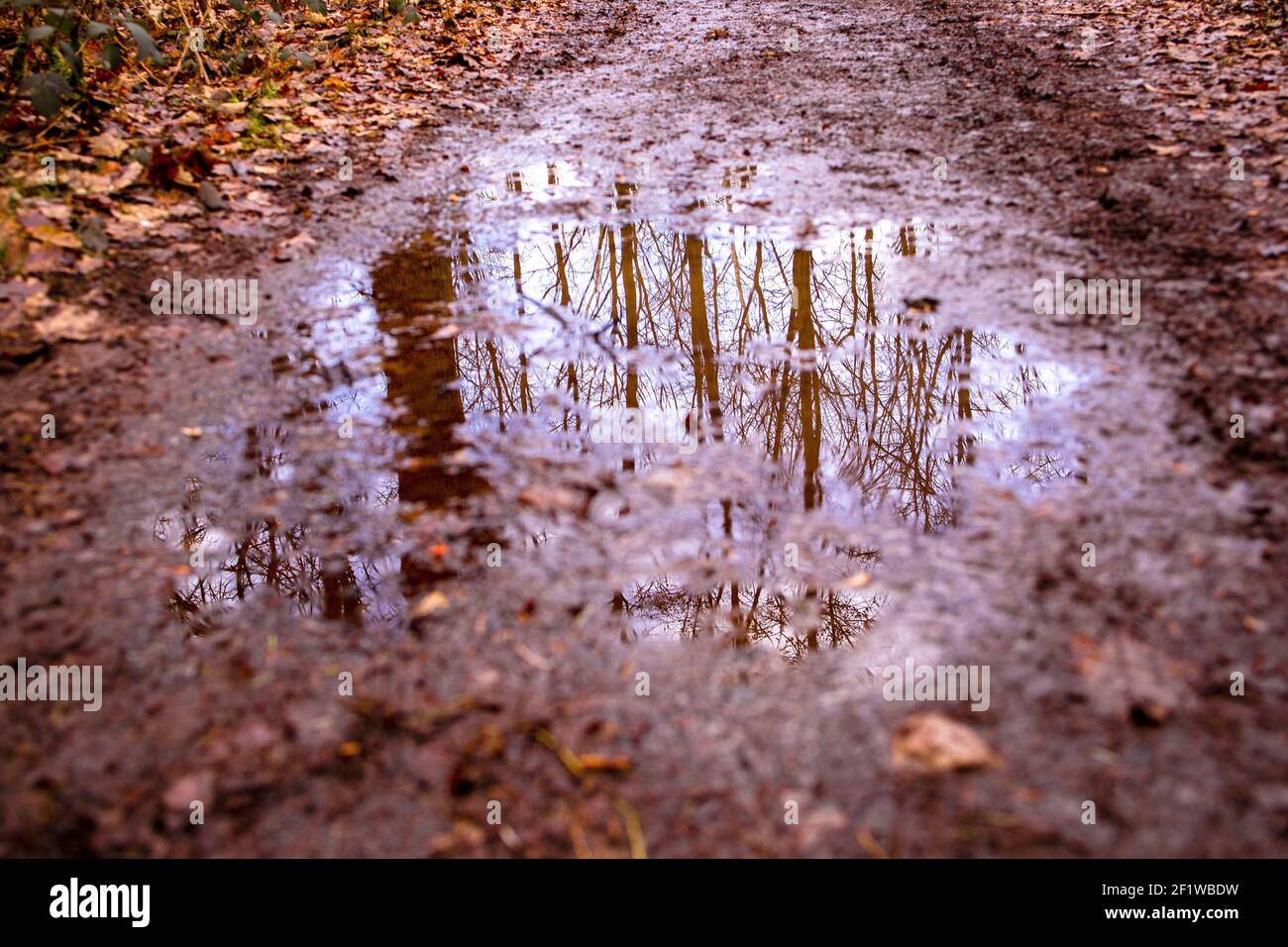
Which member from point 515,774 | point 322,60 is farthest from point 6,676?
point 322,60

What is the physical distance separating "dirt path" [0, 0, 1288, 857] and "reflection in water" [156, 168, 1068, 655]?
2cm

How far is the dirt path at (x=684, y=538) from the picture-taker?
67.9 inches

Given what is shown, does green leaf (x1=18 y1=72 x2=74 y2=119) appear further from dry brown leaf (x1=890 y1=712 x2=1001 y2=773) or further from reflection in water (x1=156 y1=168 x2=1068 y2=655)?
dry brown leaf (x1=890 y1=712 x2=1001 y2=773)

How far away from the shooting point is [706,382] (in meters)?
3.39

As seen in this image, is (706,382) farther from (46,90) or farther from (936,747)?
(46,90)

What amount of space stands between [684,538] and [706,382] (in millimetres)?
1060

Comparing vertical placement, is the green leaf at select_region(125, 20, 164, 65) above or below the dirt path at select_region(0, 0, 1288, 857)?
above

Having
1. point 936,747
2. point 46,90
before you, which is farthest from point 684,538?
point 46,90

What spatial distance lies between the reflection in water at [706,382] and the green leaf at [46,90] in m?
2.14

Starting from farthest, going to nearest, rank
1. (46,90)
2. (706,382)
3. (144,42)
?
(144,42)
(46,90)
(706,382)

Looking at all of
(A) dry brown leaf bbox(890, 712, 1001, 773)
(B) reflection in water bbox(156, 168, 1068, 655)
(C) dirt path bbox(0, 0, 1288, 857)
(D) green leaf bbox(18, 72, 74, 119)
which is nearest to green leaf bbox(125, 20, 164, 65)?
(D) green leaf bbox(18, 72, 74, 119)

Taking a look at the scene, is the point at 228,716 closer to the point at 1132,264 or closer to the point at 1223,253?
the point at 1132,264

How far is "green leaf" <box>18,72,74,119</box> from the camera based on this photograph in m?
4.54
